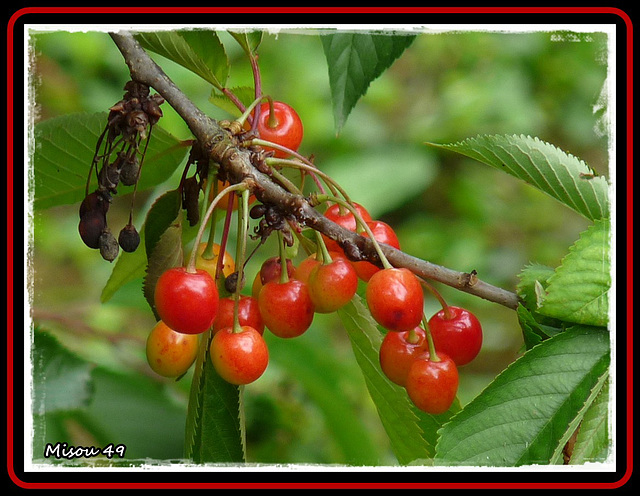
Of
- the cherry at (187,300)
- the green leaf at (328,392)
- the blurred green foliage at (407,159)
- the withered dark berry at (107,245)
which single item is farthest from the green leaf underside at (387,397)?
the blurred green foliage at (407,159)

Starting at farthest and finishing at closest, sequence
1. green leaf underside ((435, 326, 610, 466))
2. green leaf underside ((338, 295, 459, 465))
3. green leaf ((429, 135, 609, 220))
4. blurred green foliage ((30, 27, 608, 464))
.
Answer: blurred green foliage ((30, 27, 608, 464)) < green leaf underside ((338, 295, 459, 465)) < green leaf ((429, 135, 609, 220)) < green leaf underside ((435, 326, 610, 466))

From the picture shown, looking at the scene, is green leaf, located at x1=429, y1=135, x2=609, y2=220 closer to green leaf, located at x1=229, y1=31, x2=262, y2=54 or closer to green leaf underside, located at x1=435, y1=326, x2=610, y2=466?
green leaf underside, located at x1=435, y1=326, x2=610, y2=466

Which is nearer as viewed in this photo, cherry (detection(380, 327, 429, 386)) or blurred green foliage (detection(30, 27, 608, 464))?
cherry (detection(380, 327, 429, 386))

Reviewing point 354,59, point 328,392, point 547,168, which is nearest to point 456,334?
point 547,168

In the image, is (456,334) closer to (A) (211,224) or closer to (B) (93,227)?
(A) (211,224)

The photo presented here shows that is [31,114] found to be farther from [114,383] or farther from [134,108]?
[114,383]

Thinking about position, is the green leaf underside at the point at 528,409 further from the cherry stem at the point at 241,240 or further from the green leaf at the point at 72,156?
the green leaf at the point at 72,156

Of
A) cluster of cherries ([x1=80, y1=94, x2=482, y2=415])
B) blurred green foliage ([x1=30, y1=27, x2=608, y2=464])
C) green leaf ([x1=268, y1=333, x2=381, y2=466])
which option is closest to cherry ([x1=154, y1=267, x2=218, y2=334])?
cluster of cherries ([x1=80, y1=94, x2=482, y2=415])
